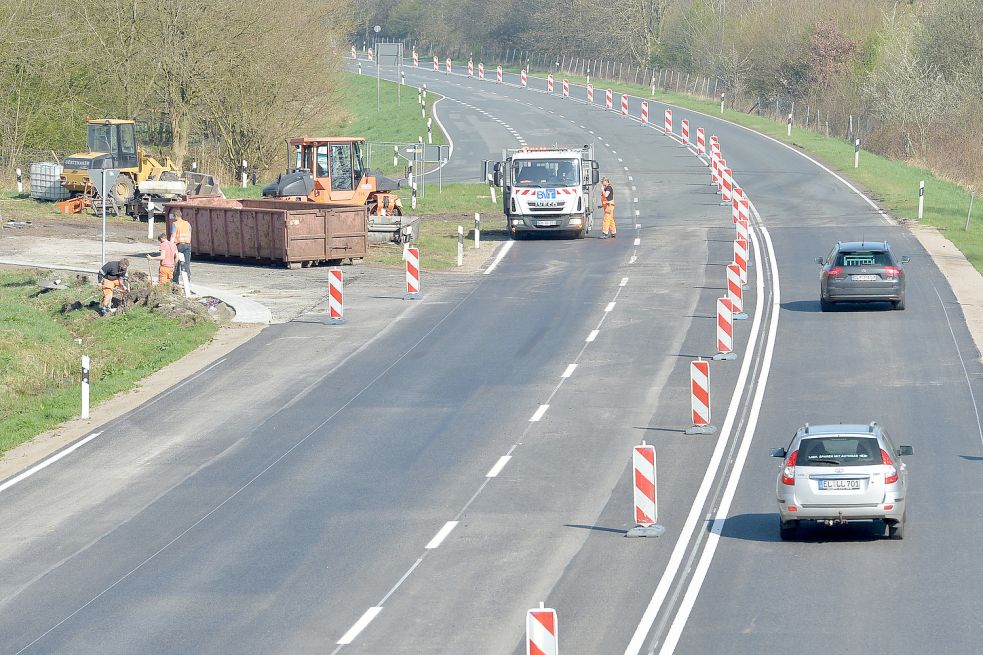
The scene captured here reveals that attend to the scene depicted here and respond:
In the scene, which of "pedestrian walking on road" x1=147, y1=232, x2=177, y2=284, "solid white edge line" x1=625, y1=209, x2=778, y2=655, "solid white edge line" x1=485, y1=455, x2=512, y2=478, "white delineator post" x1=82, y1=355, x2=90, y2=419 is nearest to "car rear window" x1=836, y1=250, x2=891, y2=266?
"solid white edge line" x1=625, y1=209, x2=778, y2=655

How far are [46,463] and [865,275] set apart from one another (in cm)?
1718

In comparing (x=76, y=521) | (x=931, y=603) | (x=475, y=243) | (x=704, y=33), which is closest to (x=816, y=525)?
(x=931, y=603)

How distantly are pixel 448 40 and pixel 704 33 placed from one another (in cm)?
3984

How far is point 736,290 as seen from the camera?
3108 centimetres

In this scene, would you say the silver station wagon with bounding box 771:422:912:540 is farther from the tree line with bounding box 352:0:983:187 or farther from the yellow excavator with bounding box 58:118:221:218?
the tree line with bounding box 352:0:983:187

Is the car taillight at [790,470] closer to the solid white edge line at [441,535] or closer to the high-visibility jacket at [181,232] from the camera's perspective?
the solid white edge line at [441,535]

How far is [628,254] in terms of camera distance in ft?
132

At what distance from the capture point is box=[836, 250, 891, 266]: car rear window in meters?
30.5

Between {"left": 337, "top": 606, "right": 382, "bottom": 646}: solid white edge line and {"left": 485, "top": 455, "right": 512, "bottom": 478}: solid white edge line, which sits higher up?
{"left": 337, "top": 606, "right": 382, "bottom": 646}: solid white edge line

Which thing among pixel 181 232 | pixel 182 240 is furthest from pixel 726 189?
pixel 181 232

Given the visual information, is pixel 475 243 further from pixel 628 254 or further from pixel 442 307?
pixel 442 307

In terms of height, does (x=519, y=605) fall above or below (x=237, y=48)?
below

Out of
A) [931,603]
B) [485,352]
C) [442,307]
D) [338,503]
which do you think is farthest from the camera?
[442,307]

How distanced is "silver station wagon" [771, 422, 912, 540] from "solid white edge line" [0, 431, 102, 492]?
10521mm
